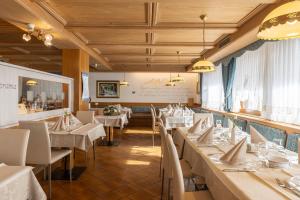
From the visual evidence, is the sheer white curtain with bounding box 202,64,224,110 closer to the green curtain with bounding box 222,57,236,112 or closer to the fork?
the green curtain with bounding box 222,57,236,112

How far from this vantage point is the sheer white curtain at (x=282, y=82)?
12.4 ft

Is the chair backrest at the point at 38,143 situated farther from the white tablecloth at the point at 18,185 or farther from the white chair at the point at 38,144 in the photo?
the white tablecloth at the point at 18,185

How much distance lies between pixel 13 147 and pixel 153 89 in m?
9.18

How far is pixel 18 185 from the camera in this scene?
154 centimetres

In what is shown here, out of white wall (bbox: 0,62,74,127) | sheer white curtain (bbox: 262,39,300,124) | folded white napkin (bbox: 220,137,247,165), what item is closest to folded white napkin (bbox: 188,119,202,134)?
folded white napkin (bbox: 220,137,247,165)

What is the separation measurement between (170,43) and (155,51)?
1271mm

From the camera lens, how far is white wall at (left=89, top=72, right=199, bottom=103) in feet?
36.4

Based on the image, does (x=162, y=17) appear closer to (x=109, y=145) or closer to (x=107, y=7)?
(x=107, y=7)

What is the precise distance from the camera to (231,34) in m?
5.00

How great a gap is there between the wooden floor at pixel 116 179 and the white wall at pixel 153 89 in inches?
233

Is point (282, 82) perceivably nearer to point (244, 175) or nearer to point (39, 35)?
point (244, 175)

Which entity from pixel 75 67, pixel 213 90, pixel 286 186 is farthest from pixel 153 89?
pixel 286 186

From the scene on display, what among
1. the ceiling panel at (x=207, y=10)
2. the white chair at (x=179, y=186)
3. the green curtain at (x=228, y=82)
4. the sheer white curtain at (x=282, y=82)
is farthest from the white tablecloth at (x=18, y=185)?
the green curtain at (x=228, y=82)

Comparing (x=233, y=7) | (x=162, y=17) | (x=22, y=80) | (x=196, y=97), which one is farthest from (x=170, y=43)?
(x=196, y=97)
